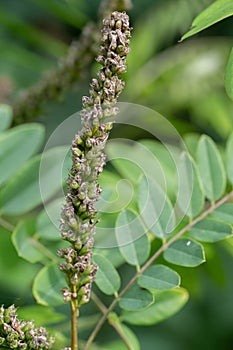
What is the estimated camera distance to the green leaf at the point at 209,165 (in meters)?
1.15

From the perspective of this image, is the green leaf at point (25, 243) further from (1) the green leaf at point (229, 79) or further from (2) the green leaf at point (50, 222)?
(1) the green leaf at point (229, 79)

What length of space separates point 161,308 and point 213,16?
0.48 metres

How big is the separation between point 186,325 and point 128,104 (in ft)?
2.89

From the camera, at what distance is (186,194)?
114 centimetres

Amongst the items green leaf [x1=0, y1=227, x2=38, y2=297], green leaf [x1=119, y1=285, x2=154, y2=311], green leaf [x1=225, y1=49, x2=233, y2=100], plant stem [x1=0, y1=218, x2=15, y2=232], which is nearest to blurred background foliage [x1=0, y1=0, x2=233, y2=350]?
green leaf [x1=0, y1=227, x2=38, y2=297]

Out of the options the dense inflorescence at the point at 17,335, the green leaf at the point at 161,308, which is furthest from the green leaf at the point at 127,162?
the dense inflorescence at the point at 17,335

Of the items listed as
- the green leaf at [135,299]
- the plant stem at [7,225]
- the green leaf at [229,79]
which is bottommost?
the plant stem at [7,225]

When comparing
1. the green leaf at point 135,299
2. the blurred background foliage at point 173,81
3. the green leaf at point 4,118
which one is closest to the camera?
the green leaf at point 135,299

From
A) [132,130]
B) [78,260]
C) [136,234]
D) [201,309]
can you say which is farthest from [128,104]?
[78,260]

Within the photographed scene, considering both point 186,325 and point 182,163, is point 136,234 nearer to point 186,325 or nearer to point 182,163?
point 182,163

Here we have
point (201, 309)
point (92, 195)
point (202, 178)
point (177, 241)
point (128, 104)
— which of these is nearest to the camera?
point (92, 195)

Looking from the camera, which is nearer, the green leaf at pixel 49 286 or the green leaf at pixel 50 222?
the green leaf at pixel 49 286

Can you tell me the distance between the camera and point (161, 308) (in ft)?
3.72

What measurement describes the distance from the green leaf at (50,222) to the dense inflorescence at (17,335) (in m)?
0.38
